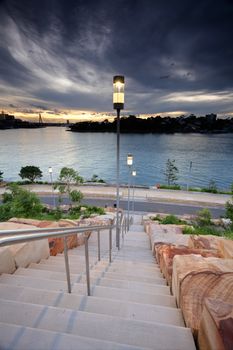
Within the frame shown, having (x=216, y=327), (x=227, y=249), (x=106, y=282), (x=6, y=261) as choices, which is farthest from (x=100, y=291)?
(x=227, y=249)

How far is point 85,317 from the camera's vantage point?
6.21ft

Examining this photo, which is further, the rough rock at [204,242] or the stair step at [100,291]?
the rough rock at [204,242]

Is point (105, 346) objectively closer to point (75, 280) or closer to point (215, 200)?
point (75, 280)

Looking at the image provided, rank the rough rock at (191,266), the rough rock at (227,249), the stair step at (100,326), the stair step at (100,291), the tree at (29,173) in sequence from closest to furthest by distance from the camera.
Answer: the stair step at (100,326), the rough rock at (191,266), the stair step at (100,291), the rough rock at (227,249), the tree at (29,173)

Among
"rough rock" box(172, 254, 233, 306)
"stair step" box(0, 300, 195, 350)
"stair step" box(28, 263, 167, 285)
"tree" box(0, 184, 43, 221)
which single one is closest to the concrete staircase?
"stair step" box(0, 300, 195, 350)

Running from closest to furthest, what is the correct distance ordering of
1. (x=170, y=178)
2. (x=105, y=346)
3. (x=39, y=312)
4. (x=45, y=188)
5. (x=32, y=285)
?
(x=105, y=346)
(x=39, y=312)
(x=32, y=285)
(x=45, y=188)
(x=170, y=178)

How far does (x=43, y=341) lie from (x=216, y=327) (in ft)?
3.94

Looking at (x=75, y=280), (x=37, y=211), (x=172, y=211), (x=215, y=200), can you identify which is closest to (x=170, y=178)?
(x=215, y=200)

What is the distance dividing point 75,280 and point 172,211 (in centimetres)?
2272

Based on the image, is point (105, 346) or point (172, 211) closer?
point (105, 346)

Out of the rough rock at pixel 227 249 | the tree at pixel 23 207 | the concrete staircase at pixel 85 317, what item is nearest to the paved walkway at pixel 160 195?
the tree at pixel 23 207

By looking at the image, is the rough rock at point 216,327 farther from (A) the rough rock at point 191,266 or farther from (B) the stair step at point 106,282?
(B) the stair step at point 106,282

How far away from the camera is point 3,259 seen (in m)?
3.05

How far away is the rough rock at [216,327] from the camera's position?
4.42 feet
